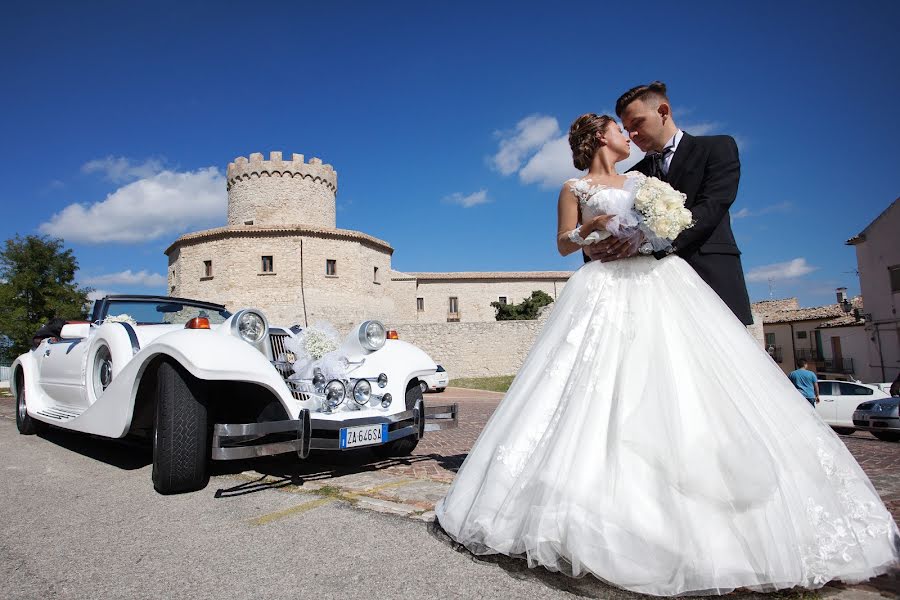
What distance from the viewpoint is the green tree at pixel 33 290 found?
967 inches

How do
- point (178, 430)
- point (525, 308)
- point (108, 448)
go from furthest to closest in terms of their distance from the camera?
point (525, 308) < point (108, 448) < point (178, 430)

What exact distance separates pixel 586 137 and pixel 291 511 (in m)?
2.78

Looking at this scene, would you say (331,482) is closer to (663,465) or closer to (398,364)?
(398,364)

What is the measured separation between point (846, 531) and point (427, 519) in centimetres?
185

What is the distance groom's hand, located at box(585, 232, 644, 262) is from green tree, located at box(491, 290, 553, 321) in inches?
1610

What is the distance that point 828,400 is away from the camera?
34.2ft

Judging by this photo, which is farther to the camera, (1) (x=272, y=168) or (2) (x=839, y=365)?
(1) (x=272, y=168)

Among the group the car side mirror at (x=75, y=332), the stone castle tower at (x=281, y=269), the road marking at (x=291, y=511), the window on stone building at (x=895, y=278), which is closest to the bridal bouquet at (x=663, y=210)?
the road marking at (x=291, y=511)

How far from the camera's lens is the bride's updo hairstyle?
2.93 m

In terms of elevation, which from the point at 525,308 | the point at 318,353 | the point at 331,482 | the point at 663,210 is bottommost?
the point at 331,482

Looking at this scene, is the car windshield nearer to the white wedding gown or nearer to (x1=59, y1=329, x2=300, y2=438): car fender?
(x1=59, y1=329, x2=300, y2=438): car fender

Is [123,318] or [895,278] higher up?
[895,278]

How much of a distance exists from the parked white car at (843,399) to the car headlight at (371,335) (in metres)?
9.56

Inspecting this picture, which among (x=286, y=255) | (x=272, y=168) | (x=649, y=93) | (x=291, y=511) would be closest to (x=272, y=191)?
(x=272, y=168)
